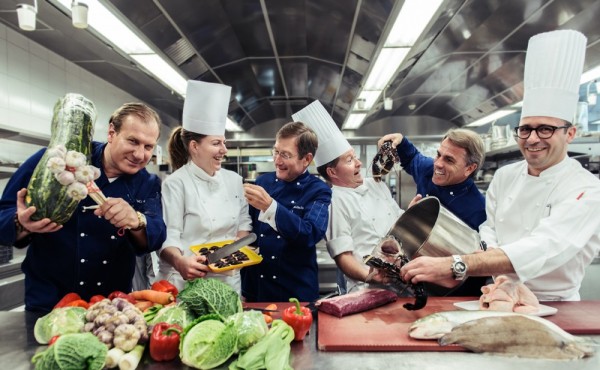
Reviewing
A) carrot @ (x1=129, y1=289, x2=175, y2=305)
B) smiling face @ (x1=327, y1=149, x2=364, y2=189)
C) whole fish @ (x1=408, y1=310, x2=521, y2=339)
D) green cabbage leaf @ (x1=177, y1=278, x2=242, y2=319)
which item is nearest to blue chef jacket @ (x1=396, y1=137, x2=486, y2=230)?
smiling face @ (x1=327, y1=149, x2=364, y2=189)

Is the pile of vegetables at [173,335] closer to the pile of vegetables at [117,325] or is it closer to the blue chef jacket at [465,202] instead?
the pile of vegetables at [117,325]

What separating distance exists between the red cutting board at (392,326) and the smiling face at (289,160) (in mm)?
844

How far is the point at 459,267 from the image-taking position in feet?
4.99

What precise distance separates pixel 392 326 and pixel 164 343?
77 cm

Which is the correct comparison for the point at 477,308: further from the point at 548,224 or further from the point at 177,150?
the point at 177,150

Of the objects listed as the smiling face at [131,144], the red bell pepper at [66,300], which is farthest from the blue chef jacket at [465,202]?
the red bell pepper at [66,300]

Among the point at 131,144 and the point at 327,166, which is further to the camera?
the point at 327,166

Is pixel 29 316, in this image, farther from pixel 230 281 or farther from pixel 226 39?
pixel 226 39

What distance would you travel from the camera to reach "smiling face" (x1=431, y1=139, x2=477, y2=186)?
7.64 feet

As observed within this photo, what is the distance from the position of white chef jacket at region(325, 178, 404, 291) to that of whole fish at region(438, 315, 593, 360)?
948 millimetres

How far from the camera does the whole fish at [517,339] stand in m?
1.18

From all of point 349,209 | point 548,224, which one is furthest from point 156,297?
point 548,224

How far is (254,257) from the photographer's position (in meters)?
1.82

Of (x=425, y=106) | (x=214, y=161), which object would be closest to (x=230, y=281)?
(x=214, y=161)
